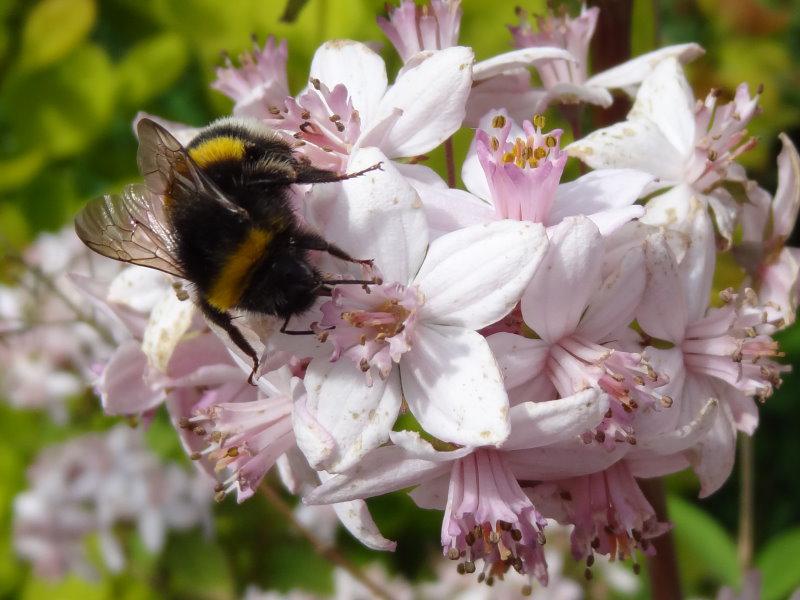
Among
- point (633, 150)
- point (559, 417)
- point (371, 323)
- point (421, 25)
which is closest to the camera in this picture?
point (559, 417)

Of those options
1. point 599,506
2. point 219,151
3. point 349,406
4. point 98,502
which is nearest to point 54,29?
point 98,502

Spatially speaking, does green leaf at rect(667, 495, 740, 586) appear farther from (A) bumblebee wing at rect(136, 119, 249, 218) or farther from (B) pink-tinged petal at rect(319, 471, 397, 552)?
(A) bumblebee wing at rect(136, 119, 249, 218)

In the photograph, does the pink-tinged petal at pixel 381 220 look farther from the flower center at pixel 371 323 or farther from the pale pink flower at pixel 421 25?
the pale pink flower at pixel 421 25

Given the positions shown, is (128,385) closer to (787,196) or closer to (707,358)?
(707,358)

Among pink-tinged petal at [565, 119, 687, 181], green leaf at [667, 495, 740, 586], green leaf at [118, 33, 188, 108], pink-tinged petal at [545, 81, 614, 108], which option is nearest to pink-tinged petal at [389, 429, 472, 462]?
pink-tinged petal at [565, 119, 687, 181]

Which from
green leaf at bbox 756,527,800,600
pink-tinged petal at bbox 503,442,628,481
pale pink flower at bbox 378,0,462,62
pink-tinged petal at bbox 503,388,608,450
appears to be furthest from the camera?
green leaf at bbox 756,527,800,600

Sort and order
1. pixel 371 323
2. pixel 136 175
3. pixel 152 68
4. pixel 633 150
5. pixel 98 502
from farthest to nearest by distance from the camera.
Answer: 1. pixel 136 175
2. pixel 152 68
3. pixel 98 502
4. pixel 633 150
5. pixel 371 323
